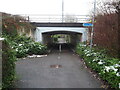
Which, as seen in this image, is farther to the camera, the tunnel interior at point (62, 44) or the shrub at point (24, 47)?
the tunnel interior at point (62, 44)

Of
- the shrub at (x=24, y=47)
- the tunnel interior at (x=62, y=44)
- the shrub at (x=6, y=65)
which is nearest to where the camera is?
the shrub at (x=6, y=65)

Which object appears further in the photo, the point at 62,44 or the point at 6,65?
the point at 62,44

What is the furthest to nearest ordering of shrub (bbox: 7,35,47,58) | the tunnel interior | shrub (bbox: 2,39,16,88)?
the tunnel interior
shrub (bbox: 7,35,47,58)
shrub (bbox: 2,39,16,88)

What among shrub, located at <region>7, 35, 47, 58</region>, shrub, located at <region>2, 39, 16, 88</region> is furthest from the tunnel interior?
shrub, located at <region>2, 39, 16, 88</region>

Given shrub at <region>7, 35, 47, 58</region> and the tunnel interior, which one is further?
the tunnel interior

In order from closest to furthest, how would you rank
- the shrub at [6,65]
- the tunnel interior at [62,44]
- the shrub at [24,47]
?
the shrub at [6,65], the shrub at [24,47], the tunnel interior at [62,44]

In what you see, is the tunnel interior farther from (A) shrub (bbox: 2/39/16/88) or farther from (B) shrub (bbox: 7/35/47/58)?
(A) shrub (bbox: 2/39/16/88)

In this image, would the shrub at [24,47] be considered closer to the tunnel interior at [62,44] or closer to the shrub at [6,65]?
the tunnel interior at [62,44]

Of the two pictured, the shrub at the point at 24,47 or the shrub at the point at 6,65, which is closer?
the shrub at the point at 6,65

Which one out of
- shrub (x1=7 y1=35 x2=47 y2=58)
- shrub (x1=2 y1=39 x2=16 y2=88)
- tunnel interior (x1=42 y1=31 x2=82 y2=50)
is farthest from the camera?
tunnel interior (x1=42 y1=31 x2=82 y2=50)

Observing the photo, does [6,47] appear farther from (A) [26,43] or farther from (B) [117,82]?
(A) [26,43]

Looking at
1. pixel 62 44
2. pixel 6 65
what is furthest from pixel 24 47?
pixel 62 44

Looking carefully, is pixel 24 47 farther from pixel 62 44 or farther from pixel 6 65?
pixel 62 44

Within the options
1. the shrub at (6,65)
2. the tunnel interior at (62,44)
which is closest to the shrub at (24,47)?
the tunnel interior at (62,44)
